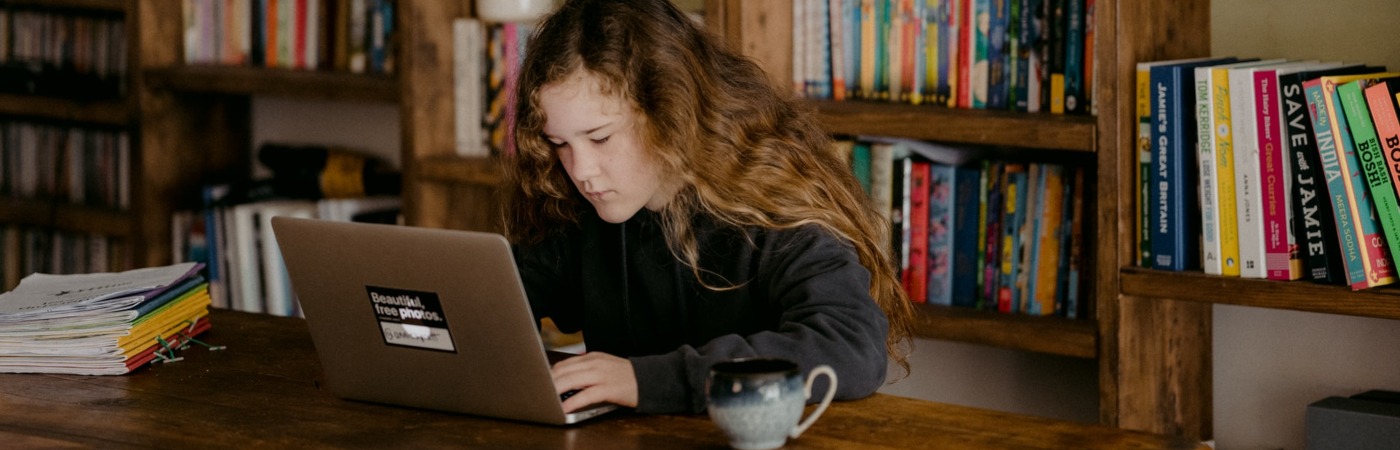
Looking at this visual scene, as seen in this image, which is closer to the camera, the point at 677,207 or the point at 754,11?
the point at 677,207

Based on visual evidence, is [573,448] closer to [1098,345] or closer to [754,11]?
[1098,345]

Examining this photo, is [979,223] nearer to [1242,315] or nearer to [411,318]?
[1242,315]

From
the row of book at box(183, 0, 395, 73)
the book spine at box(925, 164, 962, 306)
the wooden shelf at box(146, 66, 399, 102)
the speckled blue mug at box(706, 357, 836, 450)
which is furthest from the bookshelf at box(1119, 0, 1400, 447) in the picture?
the row of book at box(183, 0, 395, 73)

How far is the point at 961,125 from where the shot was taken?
2.27m

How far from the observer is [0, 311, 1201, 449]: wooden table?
1407 mm

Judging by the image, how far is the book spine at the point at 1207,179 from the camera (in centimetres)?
205

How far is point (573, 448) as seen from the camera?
1383mm

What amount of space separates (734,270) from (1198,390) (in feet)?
3.13

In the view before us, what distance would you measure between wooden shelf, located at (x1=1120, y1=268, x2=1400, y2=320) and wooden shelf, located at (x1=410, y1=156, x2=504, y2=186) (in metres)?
1.15

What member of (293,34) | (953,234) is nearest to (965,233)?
(953,234)

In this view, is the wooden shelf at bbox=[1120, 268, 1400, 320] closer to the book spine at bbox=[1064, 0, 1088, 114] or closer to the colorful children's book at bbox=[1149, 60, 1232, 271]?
the colorful children's book at bbox=[1149, 60, 1232, 271]

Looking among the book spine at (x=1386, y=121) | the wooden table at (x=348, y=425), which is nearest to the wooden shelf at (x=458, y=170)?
the wooden table at (x=348, y=425)

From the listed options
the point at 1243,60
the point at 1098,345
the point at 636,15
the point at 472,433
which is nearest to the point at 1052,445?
the point at 472,433

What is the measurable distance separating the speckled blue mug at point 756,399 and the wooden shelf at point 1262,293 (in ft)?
3.03
